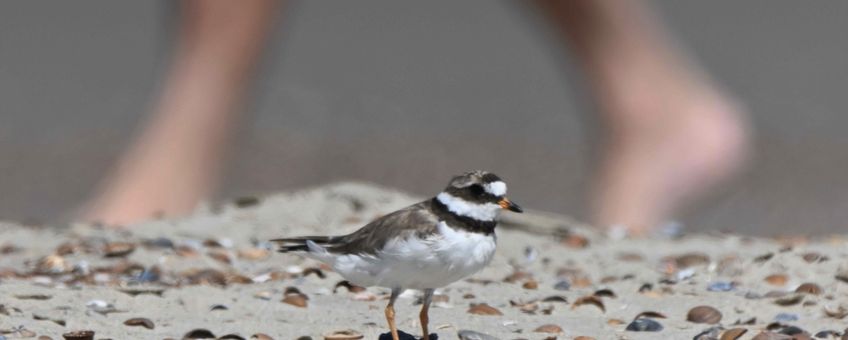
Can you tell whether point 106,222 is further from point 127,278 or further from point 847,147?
point 847,147

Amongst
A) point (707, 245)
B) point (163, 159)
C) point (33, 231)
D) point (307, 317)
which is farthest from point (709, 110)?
point (307, 317)

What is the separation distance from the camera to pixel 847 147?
49.3 ft

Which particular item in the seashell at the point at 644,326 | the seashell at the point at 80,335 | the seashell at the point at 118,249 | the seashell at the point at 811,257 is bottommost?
the seashell at the point at 80,335

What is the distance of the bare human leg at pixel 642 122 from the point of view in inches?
333

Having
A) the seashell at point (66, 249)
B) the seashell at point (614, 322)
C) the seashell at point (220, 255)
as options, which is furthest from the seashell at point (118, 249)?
the seashell at point (614, 322)

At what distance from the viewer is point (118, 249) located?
6.62 m

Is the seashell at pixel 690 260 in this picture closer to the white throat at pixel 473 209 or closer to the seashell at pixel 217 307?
the seashell at pixel 217 307

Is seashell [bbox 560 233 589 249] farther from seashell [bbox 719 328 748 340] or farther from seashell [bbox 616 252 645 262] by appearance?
seashell [bbox 719 328 748 340]

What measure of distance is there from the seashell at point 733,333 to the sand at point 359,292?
0.11ft

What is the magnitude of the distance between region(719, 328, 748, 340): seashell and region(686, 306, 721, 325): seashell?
285 millimetres

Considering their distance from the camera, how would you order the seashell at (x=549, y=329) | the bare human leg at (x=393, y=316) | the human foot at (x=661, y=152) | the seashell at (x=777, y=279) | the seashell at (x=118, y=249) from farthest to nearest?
the human foot at (x=661, y=152)
the seashell at (x=118, y=249)
the seashell at (x=777, y=279)
the seashell at (x=549, y=329)
the bare human leg at (x=393, y=316)

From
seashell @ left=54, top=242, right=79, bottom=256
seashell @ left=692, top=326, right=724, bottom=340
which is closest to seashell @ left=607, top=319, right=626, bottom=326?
seashell @ left=692, top=326, right=724, bottom=340

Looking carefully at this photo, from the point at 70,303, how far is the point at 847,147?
10.7 metres

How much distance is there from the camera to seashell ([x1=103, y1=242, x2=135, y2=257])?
6.57 metres
